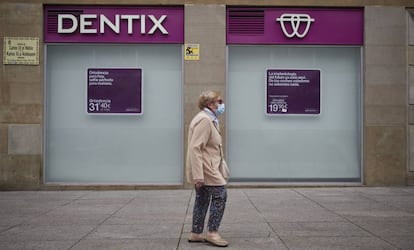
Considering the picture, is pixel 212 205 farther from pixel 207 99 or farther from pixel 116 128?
pixel 116 128

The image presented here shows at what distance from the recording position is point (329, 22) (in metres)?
11.8

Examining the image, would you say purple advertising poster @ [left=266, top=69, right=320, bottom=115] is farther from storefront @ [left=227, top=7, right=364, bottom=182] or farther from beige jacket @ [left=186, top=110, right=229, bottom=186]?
beige jacket @ [left=186, top=110, right=229, bottom=186]

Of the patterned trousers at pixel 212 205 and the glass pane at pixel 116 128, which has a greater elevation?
the glass pane at pixel 116 128

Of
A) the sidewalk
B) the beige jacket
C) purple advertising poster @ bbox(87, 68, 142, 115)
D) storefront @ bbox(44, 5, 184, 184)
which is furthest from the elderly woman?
purple advertising poster @ bbox(87, 68, 142, 115)

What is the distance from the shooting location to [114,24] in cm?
1155

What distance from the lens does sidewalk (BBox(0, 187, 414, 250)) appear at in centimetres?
606

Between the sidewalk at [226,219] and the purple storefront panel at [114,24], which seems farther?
the purple storefront panel at [114,24]

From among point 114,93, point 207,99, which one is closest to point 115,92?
point 114,93

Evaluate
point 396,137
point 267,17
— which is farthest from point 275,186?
point 267,17

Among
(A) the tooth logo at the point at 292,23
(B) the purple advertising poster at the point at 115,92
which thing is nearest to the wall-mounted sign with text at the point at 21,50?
(B) the purple advertising poster at the point at 115,92

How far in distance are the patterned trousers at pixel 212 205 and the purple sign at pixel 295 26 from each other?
6184 mm

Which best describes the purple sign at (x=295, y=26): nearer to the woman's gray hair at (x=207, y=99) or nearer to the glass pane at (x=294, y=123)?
the glass pane at (x=294, y=123)

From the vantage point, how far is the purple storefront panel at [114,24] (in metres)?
11.5

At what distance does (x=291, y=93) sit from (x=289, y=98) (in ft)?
0.40
